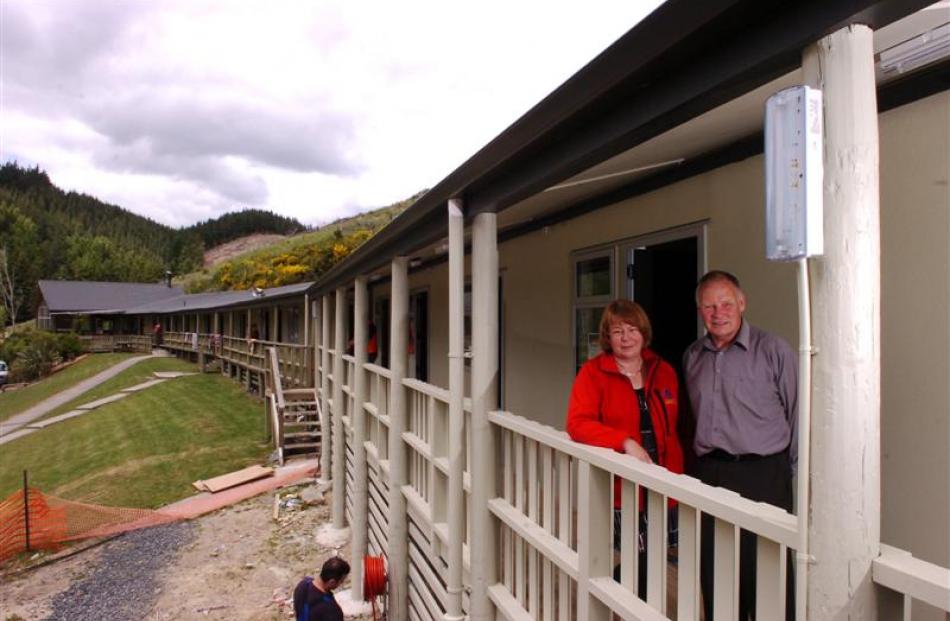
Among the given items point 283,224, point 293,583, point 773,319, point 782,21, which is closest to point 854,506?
point 782,21

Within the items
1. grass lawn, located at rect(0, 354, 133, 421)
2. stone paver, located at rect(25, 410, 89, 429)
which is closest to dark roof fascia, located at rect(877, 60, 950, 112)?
stone paver, located at rect(25, 410, 89, 429)

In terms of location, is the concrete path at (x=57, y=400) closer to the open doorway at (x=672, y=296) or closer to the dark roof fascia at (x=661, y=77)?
the open doorway at (x=672, y=296)

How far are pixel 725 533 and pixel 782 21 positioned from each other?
1298mm

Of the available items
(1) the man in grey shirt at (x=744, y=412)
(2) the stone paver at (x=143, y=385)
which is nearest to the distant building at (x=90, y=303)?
(2) the stone paver at (x=143, y=385)

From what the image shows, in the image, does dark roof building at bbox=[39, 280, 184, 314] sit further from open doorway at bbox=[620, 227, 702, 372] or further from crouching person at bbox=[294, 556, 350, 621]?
open doorway at bbox=[620, 227, 702, 372]

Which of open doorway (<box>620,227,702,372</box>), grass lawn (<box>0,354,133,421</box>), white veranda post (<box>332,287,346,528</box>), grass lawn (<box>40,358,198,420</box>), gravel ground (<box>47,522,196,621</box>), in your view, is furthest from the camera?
grass lawn (<box>0,354,133,421</box>)

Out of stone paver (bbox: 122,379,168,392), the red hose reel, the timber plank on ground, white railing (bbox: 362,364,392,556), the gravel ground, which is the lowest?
the gravel ground

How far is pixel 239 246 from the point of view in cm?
12194

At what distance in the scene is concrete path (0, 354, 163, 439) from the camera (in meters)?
22.8

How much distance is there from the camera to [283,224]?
12862cm

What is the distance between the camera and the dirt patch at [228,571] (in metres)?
7.71

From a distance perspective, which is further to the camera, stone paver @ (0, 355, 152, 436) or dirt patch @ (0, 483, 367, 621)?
stone paver @ (0, 355, 152, 436)

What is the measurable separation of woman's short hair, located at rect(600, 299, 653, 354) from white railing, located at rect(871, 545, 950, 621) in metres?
1.28

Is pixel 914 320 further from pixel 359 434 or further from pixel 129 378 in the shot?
pixel 129 378
